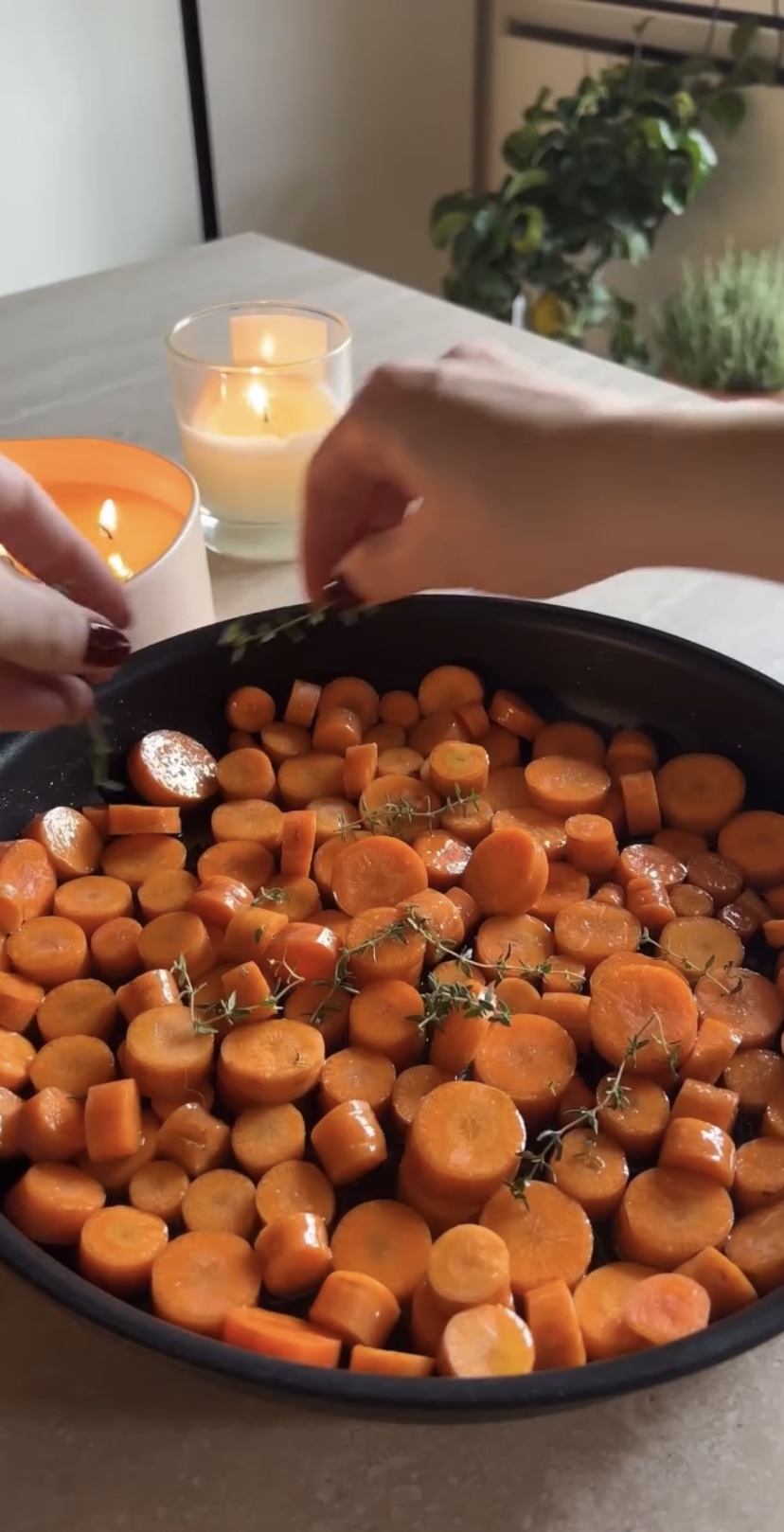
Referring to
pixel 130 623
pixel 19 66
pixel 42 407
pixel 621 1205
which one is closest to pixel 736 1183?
pixel 621 1205

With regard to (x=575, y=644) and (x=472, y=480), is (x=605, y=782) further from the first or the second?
(x=472, y=480)

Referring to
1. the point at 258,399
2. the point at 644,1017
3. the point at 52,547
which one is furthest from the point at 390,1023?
the point at 258,399

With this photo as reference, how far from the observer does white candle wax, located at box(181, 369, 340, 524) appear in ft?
3.55

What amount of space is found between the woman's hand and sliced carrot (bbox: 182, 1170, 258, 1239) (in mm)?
298

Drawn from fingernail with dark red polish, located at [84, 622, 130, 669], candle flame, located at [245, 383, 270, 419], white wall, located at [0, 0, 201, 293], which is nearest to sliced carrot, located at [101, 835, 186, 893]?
fingernail with dark red polish, located at [84, 622, 130, 669]

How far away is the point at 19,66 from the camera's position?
96.0 inches

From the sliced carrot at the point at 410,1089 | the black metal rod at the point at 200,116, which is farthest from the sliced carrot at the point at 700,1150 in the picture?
the black metal rod at the point at 200,116

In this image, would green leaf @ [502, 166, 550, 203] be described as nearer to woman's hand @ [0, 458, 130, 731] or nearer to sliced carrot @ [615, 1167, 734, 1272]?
woman's hand @ [0, 458, 130, 731]

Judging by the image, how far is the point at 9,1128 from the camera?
25.4 inches

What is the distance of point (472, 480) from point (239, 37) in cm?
232

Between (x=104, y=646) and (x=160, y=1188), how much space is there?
323 millimetres

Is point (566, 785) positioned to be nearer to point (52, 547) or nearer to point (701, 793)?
point (701, 793)

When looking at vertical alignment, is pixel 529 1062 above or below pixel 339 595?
below

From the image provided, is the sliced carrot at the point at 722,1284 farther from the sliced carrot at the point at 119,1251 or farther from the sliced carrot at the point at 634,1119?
the sliced carrot at the point at 119,1251
